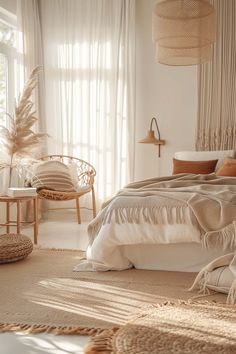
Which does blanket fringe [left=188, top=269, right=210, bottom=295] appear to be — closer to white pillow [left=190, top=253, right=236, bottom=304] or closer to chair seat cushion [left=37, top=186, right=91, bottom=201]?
white pillow [left=190, top=253, right=236, bottom=304]

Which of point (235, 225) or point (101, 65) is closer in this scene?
point (235, 225)

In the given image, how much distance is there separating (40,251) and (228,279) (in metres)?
1.81

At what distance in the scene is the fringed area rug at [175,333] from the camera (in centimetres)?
202

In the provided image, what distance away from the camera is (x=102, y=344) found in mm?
2109

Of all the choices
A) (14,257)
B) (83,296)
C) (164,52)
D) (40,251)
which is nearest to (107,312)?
(83,296)

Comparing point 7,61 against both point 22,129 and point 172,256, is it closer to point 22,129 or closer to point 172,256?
point 22,129

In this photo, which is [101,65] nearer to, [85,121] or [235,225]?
[85,121]

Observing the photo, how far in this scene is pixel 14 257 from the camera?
355cm

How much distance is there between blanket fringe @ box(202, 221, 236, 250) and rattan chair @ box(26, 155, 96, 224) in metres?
2.16

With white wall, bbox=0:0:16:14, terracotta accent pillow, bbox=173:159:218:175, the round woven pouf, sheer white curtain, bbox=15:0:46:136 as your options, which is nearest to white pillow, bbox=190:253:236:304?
the round woven pouf

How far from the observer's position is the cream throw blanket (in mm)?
3043

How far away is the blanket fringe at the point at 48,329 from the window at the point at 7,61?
10.7 ft

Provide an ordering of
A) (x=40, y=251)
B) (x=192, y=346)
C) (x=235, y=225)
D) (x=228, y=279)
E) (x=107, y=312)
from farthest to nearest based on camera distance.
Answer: (x=40, y=251)
(x=235, y=225)
(x=228, y=279)
(x=107, y=312)
(x=192, y=346)

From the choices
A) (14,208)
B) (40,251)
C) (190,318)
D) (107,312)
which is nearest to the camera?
(190,318)
